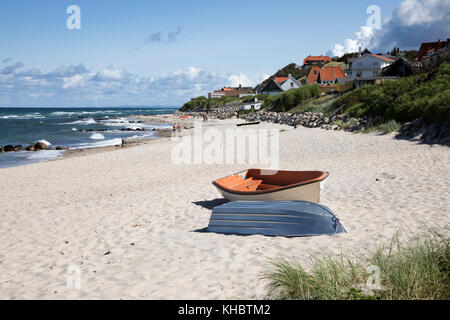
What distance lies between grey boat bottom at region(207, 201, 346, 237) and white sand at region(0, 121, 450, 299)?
10.7 inches

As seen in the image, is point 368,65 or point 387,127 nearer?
point 387,127

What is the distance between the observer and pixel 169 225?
9.25 m

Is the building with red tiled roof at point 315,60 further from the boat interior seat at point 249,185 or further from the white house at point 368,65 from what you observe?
the boat interior seat at point 249,185

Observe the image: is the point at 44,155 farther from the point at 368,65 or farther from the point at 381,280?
the point at 368,65

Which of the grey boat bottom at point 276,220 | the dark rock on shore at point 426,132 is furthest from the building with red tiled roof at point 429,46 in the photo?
the grey boat bottom at point 276,220

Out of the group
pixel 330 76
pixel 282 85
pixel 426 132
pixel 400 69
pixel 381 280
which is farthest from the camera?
pixel 282 85

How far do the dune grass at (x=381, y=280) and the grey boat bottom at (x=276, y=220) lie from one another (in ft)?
6.48

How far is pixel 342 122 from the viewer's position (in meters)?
30.3

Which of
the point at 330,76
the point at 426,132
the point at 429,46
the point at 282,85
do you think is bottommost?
the point at 426,132

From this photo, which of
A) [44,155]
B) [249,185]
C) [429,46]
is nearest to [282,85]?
[429,46]

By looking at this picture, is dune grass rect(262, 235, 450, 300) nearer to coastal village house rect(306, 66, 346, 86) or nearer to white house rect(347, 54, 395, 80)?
coastal village house rect(306, 66, 346, 86)

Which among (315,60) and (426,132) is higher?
(315,60)

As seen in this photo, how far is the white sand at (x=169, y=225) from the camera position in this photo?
5.94 meters

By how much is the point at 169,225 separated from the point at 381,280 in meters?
5.66
